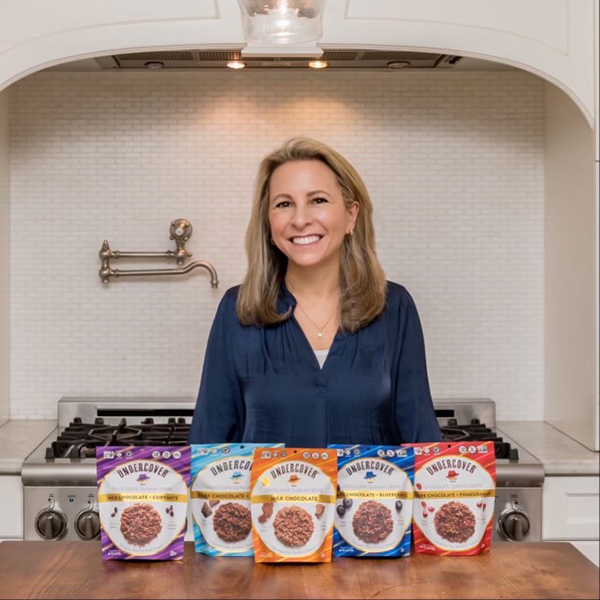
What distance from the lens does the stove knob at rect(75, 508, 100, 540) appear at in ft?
9.46

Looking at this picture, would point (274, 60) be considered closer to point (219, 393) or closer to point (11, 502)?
point (219, 393)

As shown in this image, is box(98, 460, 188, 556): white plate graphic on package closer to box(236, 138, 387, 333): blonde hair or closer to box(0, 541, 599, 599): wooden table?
box(0, 541, 599, 599): wooden table

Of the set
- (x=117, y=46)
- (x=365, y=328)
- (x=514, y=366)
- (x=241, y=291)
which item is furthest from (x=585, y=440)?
(x=117, y=46)

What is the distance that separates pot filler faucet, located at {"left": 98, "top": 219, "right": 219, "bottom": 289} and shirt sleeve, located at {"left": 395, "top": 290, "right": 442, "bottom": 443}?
142 centimetres

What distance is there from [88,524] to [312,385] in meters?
1.05

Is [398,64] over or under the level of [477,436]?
over

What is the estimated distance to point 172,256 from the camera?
3.63 m

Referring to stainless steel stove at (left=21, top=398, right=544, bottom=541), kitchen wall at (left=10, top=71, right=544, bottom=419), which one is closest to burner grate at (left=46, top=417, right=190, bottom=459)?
stainless steel stove at (left=21, top=398, right=544, bottom=541)

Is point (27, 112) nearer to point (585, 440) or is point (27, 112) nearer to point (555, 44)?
point (555, 44)

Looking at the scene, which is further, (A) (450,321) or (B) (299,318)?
(A) (450,321)

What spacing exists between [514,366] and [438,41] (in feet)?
4.47

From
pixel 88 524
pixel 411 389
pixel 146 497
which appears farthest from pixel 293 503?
pixel 88 524

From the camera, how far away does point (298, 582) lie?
1.58m

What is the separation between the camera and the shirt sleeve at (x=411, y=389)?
7.59 feet
